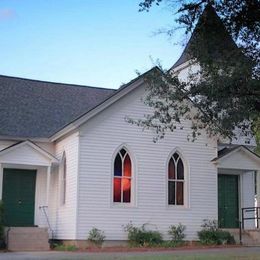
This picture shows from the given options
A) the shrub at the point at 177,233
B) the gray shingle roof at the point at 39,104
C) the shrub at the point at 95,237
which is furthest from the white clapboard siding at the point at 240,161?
the shrub at the point at 95,237

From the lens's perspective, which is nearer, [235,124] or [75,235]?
[235,124]

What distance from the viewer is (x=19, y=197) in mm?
24969

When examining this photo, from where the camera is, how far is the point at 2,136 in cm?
2462

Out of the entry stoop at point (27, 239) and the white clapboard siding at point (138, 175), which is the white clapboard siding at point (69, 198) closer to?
the white clapboard siding at point (138, 175)

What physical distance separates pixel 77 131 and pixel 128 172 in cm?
276

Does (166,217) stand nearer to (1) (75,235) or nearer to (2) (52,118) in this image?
(1) (75,235)

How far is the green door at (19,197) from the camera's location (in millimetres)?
24719

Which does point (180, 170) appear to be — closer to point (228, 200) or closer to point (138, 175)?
point (138, 175)

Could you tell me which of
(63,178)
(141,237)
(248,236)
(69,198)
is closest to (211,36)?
(141,237)

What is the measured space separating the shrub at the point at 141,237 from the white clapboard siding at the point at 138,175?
30 cm

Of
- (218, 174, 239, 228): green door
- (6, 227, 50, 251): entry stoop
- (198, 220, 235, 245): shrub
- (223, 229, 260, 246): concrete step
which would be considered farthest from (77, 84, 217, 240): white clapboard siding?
(218, 174, 239, 228): green door

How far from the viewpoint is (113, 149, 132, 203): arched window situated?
23.1 meters

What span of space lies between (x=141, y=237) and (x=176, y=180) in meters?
3.28

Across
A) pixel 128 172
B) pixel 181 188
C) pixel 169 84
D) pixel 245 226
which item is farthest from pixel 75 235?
pixel 245 226
